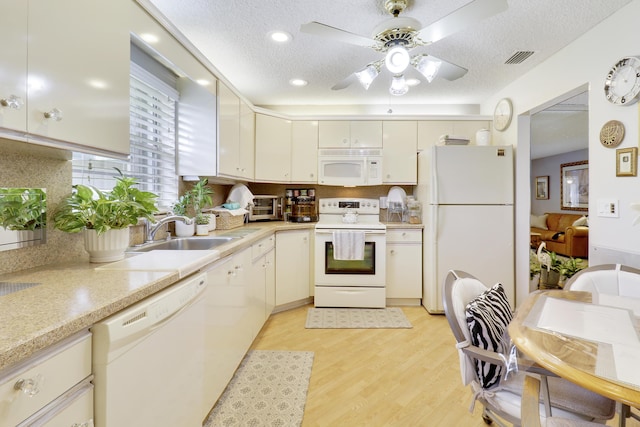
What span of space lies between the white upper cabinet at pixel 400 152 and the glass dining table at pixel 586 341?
2.26 meters

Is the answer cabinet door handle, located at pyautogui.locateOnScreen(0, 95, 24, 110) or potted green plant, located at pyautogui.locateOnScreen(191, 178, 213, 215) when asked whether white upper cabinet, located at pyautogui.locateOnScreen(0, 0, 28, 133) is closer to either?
cabinet door handle, located at pyautogui.locateOnScreen(0, 95, 24, 110)

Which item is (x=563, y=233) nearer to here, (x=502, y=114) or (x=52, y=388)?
(x=502, y=114)

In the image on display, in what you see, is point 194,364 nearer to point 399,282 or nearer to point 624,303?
point 624,303

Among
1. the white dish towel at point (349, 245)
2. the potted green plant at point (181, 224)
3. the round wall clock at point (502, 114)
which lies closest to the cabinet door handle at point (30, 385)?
the potted green plant at point (181, 224)

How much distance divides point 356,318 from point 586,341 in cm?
208

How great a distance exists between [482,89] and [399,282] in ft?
7.53

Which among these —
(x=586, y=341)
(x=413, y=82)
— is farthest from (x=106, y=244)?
(x=413, y=82)

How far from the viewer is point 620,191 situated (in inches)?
71.5

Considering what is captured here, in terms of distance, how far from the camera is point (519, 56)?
2.41 m

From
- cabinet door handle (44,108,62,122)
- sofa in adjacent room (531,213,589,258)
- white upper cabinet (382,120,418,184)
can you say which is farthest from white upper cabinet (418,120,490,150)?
sofa in adjacent room (531,213,589,258)

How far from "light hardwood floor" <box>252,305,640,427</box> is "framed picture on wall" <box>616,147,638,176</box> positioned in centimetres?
140

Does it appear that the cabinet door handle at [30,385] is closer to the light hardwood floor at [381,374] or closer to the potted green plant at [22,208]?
the potted green plant at [22,208]

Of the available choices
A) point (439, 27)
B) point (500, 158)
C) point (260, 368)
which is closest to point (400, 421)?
point (260, 368)

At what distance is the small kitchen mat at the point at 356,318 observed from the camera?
104 inches
